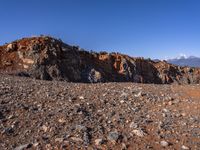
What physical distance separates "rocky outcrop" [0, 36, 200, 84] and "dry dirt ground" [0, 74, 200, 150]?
63.1 feet

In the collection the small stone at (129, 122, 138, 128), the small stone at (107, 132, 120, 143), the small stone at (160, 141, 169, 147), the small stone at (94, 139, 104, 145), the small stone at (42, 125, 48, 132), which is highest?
the small stone at (42, 125, 48, 132)

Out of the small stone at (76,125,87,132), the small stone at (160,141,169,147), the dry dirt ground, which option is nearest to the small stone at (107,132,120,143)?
the dry dirt ground

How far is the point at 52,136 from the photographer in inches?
407

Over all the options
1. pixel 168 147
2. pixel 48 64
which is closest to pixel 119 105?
pixel 168 147

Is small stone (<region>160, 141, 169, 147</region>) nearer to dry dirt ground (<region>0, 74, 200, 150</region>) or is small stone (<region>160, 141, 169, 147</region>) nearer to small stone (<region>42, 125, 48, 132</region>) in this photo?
dry dirt ground (<region>0, 74, 200, 150</region>)

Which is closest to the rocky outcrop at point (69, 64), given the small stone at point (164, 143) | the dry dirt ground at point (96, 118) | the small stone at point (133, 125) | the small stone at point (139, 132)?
the dry dirt ground at point (96, 118)

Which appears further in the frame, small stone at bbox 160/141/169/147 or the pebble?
the pebble

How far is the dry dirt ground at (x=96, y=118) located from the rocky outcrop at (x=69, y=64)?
757 inches

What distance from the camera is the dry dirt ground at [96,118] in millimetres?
10180

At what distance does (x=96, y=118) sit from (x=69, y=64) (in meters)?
32.4

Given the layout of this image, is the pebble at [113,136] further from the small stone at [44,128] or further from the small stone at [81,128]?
the small stone at [44,128]

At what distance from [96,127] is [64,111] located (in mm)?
1628

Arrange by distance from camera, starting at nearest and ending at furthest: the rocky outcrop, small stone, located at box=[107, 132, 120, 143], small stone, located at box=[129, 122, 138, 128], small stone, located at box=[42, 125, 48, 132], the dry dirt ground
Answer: the dry dirt ground
small stone, located at box=[107, 132, 120, 143]
small stone, located at box=[42, 125, 48, 132]
small stone, located at box=[129, 122, 138, 128]
the rocky outcrop

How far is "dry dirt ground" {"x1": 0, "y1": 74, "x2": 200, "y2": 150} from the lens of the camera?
33.4 ft
